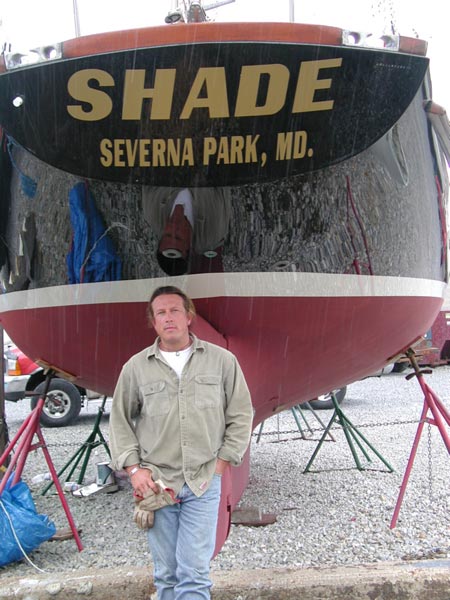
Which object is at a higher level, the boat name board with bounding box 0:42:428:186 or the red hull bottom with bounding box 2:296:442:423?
the boat name board with bounding box 0:42:428:186

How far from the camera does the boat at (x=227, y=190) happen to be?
2602mm

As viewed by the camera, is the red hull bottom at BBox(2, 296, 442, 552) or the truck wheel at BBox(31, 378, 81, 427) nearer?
the red hull bottom at BBox(2, 296, 442, 552)

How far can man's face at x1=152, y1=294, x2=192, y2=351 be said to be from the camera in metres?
2.23

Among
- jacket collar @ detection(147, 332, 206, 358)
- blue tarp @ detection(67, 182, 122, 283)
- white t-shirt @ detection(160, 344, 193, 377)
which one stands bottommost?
white t-shirt @ detection(160, 344, 193, 377)

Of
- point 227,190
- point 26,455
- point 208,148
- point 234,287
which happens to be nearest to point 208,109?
point 208,148

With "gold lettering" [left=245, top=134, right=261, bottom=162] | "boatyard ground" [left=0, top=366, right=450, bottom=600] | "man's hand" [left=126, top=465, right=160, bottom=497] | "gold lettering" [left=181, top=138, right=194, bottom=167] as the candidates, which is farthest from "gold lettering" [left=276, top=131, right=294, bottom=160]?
"boatyard ground" [left=0, top=366, right=450, bottom=600]

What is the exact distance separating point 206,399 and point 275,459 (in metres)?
3.95

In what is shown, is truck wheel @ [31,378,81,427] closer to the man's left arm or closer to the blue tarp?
the blue tarp

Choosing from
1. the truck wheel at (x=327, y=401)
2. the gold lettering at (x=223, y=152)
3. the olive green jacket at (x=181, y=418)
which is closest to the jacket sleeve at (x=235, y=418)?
the olive green jacket at (x=181, y=418)

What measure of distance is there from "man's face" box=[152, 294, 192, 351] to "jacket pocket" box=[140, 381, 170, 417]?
16 cm

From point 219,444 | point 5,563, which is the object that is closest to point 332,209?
point 219,444

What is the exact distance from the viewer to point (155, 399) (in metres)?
2.16

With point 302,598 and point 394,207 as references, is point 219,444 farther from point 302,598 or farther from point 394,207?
point 394,207

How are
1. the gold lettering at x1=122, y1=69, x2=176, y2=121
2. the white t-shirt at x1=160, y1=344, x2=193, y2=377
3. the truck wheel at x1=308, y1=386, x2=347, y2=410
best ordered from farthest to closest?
the truck wheel at x1=308, y1=386, x2=347, y2=410 → the gold lettering at x1=122, y1=69, x2=176, y2=121 → the white t-shirt at x1=160, y1=344, x2=193, y2=377
